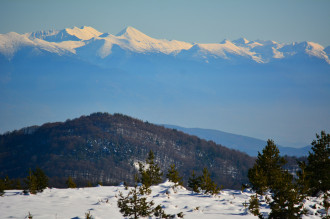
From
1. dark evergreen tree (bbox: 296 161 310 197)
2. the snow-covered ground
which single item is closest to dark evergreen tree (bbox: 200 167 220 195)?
the snow-covered ground

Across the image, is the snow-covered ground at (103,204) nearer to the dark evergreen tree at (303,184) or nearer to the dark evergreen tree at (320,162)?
the dark evergreen tree at (303,184)

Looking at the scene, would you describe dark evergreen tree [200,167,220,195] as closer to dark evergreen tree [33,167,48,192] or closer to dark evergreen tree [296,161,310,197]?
dark evergreen tree [296,161,310,197]

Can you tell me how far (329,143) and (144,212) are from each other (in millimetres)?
30466

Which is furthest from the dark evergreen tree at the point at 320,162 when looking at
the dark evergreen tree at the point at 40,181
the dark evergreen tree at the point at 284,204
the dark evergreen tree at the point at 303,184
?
the dark evergreen tree at the point at 40,181

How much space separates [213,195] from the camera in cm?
4012

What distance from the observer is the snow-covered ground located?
31.0m

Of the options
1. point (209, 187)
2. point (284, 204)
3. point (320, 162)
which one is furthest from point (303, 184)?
point (320, 162)

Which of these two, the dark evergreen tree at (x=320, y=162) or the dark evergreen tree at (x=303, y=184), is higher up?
the dark evergreen tree at (x=320, y=162)

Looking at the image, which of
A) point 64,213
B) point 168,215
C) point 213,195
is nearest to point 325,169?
point 213,195

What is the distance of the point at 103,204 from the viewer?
113 ft

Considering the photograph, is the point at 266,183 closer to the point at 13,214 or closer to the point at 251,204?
the point at 251,204

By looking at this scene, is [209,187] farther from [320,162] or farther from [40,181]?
[40,181]

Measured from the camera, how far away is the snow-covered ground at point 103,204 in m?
31.0

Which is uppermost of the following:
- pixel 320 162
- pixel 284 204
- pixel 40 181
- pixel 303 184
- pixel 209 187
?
pixel 320 162
